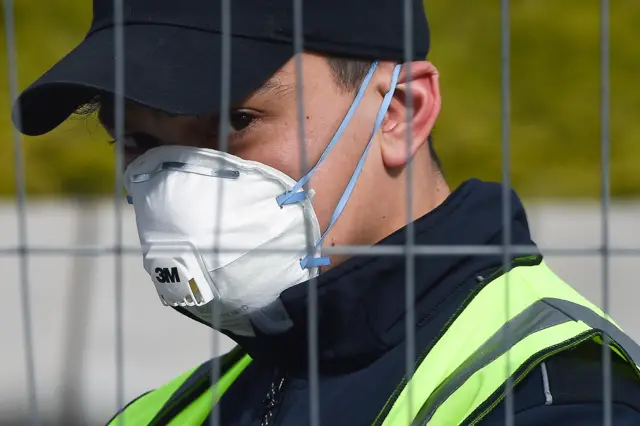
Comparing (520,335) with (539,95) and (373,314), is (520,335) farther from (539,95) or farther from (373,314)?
(539,95)

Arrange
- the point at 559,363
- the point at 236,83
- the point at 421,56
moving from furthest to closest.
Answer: the point at 421,56 < the point at 236,83 < the point at 559,363

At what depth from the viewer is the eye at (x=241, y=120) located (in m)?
1.48

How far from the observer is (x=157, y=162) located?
4.87 feet

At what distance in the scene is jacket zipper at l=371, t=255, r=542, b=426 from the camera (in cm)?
137

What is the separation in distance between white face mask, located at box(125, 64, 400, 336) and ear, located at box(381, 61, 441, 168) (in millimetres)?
100

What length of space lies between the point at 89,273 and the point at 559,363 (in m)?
3.38

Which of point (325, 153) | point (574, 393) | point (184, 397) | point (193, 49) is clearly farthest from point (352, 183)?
point (184, 397)

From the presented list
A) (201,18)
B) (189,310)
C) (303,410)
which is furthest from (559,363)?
(201,18)

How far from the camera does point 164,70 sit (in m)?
1.41

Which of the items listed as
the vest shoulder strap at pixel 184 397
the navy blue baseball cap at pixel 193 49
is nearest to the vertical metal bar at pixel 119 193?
the navy blue baseball cap at pixel 193 49

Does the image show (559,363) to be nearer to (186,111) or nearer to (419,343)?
(419,343)

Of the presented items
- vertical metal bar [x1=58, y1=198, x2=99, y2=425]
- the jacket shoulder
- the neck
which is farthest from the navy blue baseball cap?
vertical metal bar [x1=58, y1=198, x2=99, y2=425]

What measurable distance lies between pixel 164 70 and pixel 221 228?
0.22 meters

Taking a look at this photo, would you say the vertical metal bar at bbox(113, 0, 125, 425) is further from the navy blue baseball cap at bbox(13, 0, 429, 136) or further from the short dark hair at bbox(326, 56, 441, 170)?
the short dark hair at bbox(326, 56, 441, 170)
